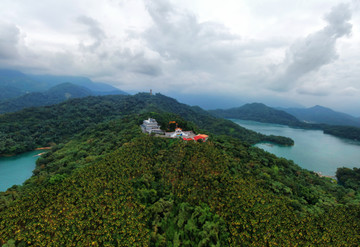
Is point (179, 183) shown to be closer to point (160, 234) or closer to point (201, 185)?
point (201, 185)

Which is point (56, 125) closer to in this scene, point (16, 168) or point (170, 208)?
point (16, 168)

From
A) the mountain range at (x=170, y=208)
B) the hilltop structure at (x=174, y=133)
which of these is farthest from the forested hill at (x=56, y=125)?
the mountain range at (x=170, y=208)

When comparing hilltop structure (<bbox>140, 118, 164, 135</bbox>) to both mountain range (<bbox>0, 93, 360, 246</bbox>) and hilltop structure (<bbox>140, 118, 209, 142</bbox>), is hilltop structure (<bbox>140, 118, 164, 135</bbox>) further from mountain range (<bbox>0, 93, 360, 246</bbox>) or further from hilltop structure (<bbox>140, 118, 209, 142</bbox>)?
mountain range (<bbox>0, 93, 360, 246</bbox>)

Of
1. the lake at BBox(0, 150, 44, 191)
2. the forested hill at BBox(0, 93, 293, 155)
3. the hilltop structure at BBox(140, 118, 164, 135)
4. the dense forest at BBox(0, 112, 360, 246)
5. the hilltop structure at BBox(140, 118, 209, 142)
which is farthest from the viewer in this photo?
the forested hill at BBox(0, 93, 293, 155)

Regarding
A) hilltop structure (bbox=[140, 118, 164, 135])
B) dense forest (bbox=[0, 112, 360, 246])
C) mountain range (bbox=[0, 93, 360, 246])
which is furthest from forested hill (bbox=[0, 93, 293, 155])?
dense forest (bbox=[0, 112, 360, 246])

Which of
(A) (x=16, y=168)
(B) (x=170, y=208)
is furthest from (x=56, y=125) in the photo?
(B) (x=170, y=208)

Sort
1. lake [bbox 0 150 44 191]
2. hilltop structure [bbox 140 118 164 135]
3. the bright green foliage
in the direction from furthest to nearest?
hilltop structure [bbox 140 118 164 135] < the bright green foliage < lake [bbox 0 150 44 191]

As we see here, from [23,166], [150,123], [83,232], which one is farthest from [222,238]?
[23,166]

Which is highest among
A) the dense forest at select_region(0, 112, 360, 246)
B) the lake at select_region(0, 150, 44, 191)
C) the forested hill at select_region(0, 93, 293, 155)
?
the dense forest at select_region(0, 112, 360, 246)
